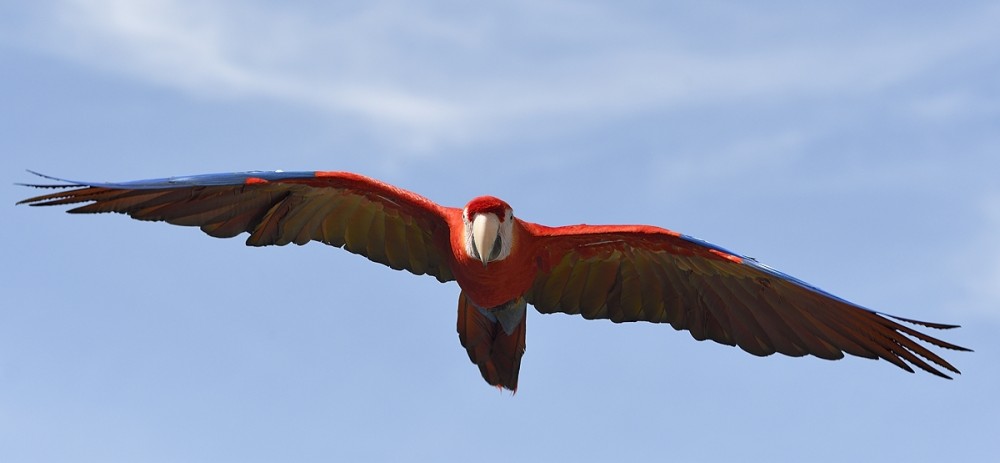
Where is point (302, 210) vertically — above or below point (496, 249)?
above

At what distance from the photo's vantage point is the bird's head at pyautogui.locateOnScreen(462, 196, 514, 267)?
38.9ft

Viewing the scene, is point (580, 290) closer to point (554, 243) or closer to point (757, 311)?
point (554, 243)

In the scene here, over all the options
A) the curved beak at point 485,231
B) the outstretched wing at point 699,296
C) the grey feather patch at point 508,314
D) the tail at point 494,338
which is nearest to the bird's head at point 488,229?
the curved beak at point 485,231

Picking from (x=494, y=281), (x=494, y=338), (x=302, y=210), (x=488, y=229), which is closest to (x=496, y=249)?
(x=488, y=229)

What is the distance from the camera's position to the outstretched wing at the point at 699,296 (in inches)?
500

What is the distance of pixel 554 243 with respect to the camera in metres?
13.0

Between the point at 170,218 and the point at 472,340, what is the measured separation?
3.09m

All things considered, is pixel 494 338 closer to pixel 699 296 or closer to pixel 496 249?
pixel 496 249

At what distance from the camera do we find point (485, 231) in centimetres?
1185

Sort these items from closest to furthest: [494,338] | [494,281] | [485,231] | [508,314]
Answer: [485,231], [494,281], [508,314], [494,338]

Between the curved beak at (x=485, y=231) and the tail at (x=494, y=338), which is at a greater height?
the curved beak at (x=485, y=231)

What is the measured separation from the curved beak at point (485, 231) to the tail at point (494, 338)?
4.44ft

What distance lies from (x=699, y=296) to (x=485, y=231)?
2.66 meters

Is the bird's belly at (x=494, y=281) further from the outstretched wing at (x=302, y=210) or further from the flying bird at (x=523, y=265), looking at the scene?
the outstretched wing at (x=302, y=210)
